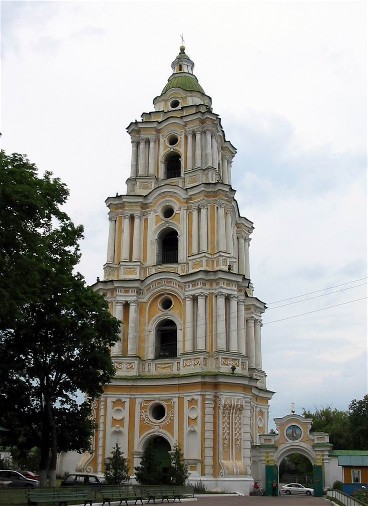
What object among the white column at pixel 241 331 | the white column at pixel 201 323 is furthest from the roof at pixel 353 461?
the white column at pixel 201 323

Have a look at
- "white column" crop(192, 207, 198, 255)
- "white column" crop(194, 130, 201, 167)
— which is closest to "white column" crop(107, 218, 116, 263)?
"white column" crop(192, 207, 198, 255)

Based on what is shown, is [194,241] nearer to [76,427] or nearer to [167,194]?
[167,194]

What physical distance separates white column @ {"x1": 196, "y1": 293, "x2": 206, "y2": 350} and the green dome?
59.4 feet

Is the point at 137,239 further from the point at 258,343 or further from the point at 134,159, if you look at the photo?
the point at 258,343

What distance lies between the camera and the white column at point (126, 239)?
4050 cm

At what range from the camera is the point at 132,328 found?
38125mm

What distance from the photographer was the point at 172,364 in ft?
121

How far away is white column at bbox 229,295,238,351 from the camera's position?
120 ft

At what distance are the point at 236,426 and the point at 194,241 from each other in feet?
39.4

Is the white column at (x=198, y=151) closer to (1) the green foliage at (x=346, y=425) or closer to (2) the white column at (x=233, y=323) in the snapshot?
(2) the white column at (x=233, y=323)

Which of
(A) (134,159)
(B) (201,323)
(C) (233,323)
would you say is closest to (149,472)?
(B) (201,323)

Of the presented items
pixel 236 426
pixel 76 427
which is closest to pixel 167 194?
pixel 236 426

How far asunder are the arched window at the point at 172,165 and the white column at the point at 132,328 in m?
10.5

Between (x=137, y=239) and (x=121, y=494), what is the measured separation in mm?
20183
